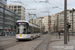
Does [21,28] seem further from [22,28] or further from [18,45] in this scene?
[18,45]

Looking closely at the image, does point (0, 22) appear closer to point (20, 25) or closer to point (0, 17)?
point (0, 17)

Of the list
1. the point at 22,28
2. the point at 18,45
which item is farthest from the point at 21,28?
the point at 18,45

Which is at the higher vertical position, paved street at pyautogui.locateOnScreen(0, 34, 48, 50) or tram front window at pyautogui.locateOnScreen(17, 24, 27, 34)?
tram front window at pyautogui.locateOnScreen(17, 24, 27, 34)

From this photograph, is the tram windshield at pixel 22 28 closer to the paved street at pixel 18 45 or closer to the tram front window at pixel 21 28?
the tram front window at pixel 21 28

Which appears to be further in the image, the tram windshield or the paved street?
the tram windshield

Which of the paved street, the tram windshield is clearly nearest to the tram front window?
the tram windshield

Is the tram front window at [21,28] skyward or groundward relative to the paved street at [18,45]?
skyward

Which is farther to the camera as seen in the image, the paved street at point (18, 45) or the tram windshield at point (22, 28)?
the tram windshield at point (22, 28)

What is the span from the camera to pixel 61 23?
405ft

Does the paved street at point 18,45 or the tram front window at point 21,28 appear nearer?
the paved street at point 18,45

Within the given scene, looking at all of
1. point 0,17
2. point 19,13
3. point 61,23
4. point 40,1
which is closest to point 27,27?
point 40,1

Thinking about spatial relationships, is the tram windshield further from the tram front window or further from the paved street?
the paved street

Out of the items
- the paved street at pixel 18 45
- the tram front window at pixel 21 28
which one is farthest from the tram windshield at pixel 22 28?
the paved street at pixel 18 45

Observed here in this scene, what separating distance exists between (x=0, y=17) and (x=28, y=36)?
1858 inches
